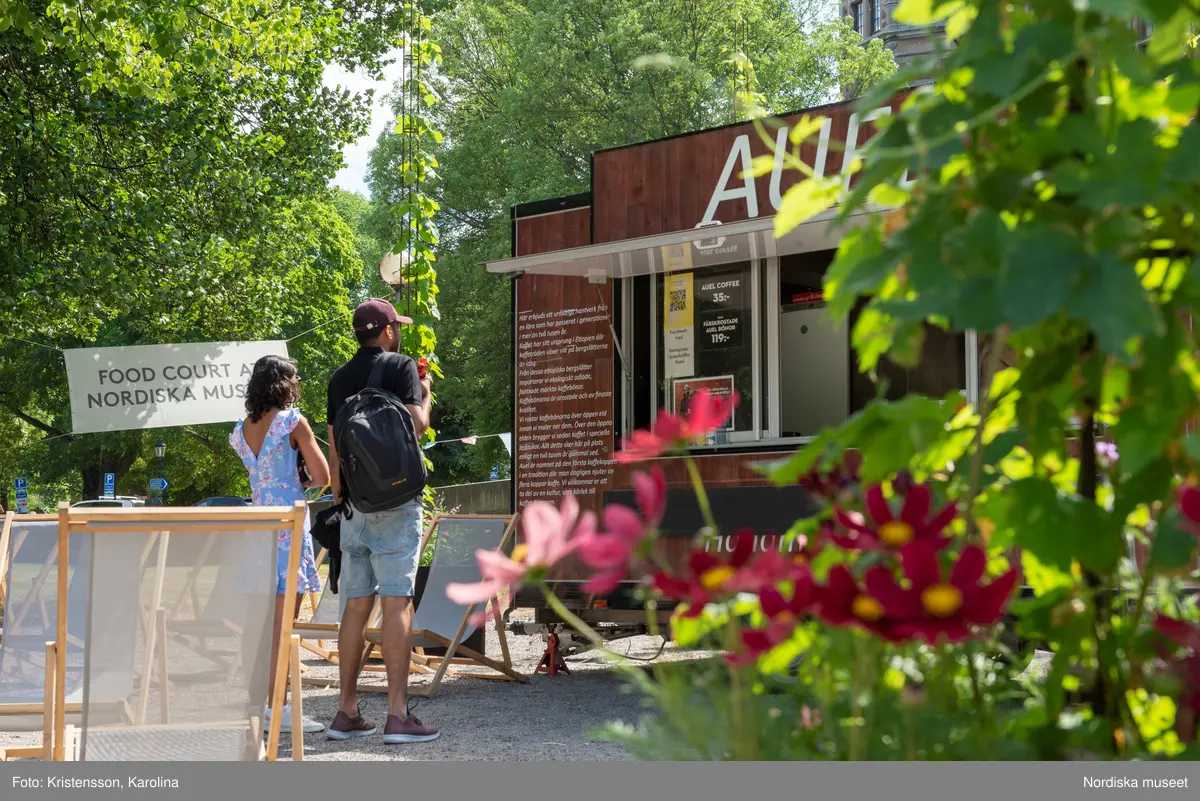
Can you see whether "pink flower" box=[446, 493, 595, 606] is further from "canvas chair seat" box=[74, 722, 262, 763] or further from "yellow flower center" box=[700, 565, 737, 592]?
"canvas chair seat" box=[74, 722, 262, 763]

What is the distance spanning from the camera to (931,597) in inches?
34.2

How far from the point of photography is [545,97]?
27.8 m

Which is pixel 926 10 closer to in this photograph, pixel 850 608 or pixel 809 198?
pixel 809 198

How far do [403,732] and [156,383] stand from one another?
25.9 feet

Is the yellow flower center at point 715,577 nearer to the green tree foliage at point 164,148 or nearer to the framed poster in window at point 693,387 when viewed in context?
the framed poster in window at point 693,387

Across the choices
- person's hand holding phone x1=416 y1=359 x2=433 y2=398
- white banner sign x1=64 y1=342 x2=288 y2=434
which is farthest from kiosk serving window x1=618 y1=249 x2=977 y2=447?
white banner sign x1=64 y1=342 x2=288 y2=434

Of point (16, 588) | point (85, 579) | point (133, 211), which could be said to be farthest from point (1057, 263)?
point (133, 211)

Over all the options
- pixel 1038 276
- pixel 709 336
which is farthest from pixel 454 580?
pixel 1038 276

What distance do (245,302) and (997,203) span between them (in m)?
22.0

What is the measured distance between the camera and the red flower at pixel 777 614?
35.1 inches

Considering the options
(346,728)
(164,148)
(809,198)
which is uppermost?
(164,148)

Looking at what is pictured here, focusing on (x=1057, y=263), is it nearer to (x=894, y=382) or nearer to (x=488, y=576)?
(x=488, y=576)

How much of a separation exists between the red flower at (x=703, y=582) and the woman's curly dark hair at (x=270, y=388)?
4955mm

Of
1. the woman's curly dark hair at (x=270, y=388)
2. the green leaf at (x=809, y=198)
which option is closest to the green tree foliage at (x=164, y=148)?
the woman's curly dark hair at (x=270, y=388)
